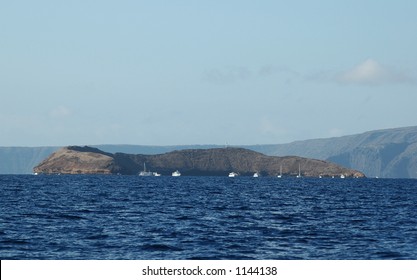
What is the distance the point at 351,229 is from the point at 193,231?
50.9 ft

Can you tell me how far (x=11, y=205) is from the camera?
358 ft

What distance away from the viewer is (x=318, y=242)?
6475 centimetres

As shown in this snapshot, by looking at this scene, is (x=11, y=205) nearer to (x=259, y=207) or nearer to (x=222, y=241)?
(x=259, y=207)

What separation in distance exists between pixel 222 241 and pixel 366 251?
1176 cm

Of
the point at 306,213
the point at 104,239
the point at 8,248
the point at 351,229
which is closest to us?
the point at 8,248

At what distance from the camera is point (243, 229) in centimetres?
7531

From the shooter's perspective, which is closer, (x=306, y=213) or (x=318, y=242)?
(x=318, y=242)

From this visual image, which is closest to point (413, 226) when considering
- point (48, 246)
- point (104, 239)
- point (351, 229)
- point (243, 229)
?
point (351, 229)

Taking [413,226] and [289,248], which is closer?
[289,248]

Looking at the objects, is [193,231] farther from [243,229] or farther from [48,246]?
[48,246]

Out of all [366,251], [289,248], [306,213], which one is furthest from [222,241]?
[306,213]
